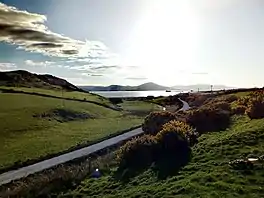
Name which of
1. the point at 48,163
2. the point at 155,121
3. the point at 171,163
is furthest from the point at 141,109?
the point at 171,163

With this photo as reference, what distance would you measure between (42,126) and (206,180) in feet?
146

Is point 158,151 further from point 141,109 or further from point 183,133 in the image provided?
point 141,109

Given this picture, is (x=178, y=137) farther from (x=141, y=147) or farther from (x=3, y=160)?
(x=3, y=160)

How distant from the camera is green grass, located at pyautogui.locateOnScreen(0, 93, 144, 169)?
4276cm

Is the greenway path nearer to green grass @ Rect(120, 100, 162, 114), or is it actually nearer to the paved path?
the paved path

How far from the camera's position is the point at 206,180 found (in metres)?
23.3

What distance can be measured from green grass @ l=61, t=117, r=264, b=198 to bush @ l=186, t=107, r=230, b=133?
1019cm

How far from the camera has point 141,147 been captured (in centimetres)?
3350

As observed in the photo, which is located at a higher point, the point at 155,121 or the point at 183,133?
the point at 183,133

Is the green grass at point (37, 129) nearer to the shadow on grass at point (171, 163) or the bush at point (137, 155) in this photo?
the bush at point (137, 155)

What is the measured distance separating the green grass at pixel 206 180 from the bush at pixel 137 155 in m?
2.60

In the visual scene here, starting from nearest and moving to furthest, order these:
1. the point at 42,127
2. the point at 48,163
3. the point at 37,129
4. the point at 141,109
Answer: the point at 48,163 → the point at 37,129 → the point at 42,127 → the point at 141,109

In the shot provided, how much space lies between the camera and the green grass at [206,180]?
71.1 ft

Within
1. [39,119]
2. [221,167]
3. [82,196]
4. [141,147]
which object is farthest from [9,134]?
[221,167]
